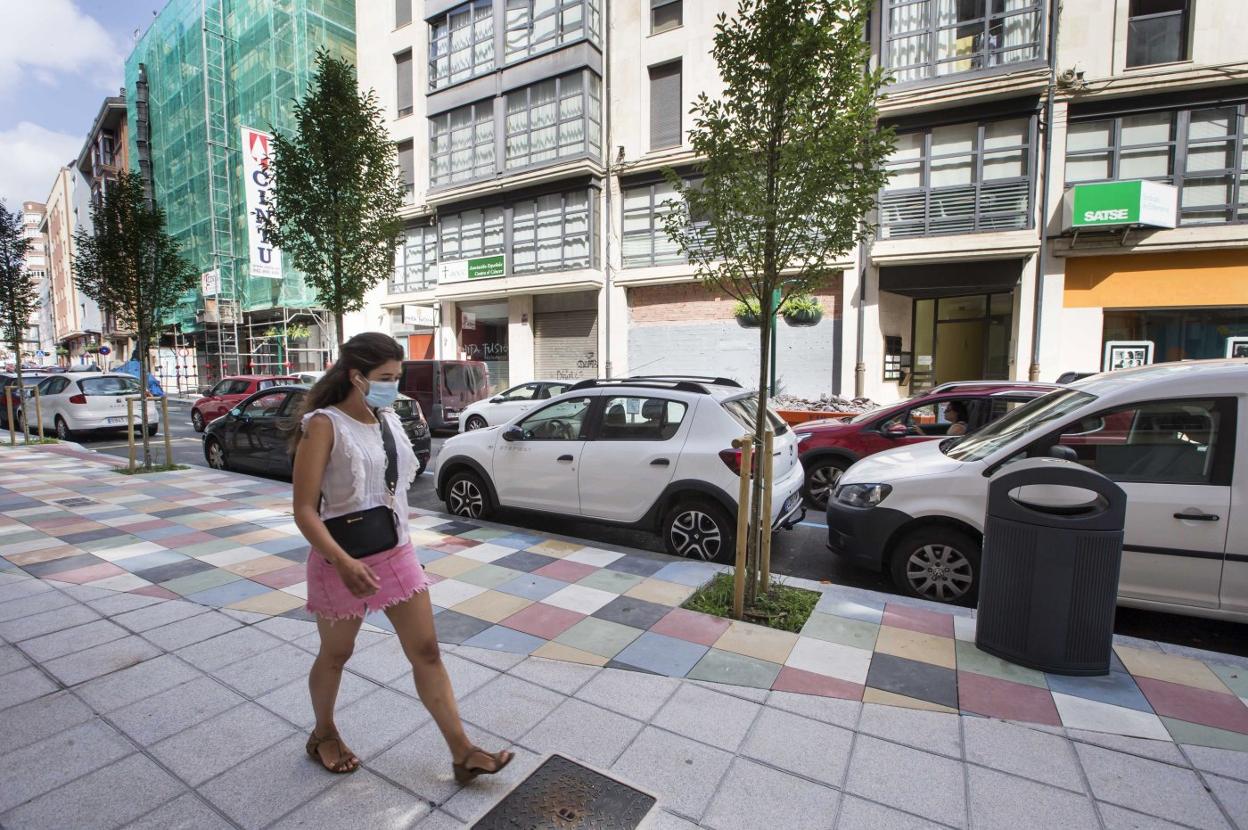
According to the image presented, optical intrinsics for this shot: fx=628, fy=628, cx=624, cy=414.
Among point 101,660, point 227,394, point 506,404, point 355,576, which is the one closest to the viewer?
point 355,576

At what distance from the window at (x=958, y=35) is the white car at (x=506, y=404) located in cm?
1117

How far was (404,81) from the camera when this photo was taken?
24281 millimetres

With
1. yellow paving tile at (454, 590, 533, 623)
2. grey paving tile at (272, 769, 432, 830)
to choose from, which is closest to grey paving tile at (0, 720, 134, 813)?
grey paving tile at (272, 769, 432, 830)

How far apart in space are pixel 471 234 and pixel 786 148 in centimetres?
1991

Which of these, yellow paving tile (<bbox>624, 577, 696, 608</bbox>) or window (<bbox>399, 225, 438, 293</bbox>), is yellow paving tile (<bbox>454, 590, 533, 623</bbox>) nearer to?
yellow paving tile (<bbox>624, 577, 696, 608</bbox>)

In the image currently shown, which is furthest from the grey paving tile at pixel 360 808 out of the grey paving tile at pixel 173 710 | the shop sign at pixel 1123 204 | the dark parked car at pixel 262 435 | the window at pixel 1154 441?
the shop sign at pixel 1123 204

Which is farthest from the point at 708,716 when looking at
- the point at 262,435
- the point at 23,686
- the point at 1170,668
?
the point at 262,435

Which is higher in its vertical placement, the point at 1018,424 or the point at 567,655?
the point at 1018,424

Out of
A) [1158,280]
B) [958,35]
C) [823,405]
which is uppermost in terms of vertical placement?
[958,35]

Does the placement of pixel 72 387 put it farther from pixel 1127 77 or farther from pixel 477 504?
pixel 1127 77

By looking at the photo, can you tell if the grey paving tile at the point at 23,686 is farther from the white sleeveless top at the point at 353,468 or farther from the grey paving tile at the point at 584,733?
the grey paving tile at the point at 584,733

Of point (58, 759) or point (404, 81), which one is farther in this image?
point (404, 81)

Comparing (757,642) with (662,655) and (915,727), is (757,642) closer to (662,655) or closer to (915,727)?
(662,655)

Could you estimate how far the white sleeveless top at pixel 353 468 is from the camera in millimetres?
2289
